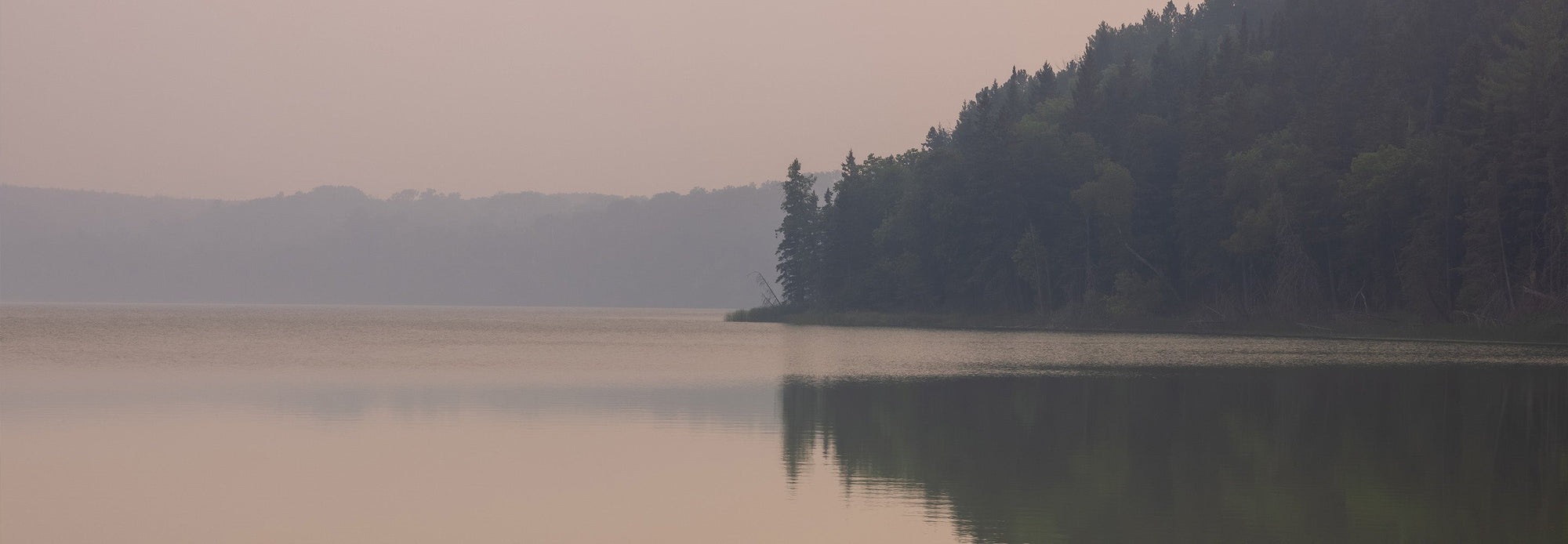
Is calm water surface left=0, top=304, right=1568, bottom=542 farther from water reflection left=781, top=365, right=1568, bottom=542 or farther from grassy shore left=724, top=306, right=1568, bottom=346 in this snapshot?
grassy shore left=724, top=306, right=1568, bottom=346

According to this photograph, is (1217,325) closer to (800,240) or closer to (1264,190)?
(1264,190)

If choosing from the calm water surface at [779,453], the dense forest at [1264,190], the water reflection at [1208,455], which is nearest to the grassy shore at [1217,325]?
the dense forest at [1264,190]

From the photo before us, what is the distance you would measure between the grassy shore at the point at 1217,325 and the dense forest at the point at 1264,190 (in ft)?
2.45

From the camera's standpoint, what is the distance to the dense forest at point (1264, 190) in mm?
79625

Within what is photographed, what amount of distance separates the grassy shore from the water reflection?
35.3m

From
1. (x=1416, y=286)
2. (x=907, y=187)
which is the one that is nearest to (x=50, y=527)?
(x=1416, y=286)

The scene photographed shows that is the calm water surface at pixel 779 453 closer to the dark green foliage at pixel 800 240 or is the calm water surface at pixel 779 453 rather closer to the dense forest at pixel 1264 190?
the dense forest at pixel 1264 190

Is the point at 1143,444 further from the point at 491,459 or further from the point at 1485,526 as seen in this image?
the point at 491,459

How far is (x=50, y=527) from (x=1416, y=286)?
83378mm

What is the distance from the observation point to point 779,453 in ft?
85.9

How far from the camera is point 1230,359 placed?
203 feet

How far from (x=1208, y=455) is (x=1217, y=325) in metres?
80.1

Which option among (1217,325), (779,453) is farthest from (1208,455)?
(1217,325)

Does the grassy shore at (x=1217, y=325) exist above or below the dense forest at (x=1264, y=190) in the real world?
below
